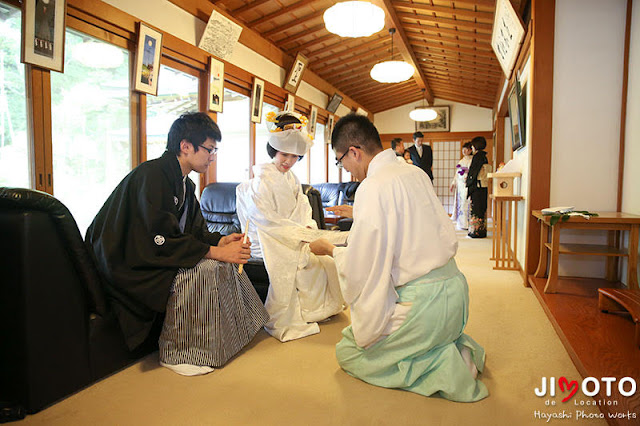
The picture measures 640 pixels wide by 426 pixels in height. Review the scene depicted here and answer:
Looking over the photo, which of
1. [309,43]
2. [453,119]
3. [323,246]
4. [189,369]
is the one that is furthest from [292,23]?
[453,119]

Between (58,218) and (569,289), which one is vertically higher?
(58,218)

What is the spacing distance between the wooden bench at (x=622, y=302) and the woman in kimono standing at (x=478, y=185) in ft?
13.7

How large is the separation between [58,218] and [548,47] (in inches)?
147

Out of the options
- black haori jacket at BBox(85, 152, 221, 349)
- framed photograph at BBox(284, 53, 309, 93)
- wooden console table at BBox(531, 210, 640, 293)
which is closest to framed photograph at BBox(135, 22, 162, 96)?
black haori jacket at BBox(85, 152, 221, 349)

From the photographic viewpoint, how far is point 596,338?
7.11 ft

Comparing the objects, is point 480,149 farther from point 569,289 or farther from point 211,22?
point 211,22

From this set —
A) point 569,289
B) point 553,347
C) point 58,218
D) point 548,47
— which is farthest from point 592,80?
point 58,218

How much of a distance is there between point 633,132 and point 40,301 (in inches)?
151

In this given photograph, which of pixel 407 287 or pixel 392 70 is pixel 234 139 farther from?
pixel 407 287

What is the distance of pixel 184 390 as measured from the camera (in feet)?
5.87

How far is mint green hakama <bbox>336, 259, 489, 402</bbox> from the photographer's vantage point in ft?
5.67

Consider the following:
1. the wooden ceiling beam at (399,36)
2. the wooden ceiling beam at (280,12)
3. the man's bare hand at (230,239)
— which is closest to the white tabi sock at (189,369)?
the man's bare hand at (230,239)

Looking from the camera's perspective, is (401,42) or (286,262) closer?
(286,262)

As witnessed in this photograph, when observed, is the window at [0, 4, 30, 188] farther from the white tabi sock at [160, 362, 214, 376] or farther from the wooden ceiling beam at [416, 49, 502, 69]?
the wooden ceiling beam at [416, 49, 502, 69]
